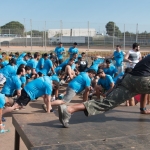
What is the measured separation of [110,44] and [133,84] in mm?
23187

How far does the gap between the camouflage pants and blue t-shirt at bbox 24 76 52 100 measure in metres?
3.11

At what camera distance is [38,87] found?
7.10m

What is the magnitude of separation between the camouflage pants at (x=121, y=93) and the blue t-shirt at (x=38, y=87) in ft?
10.2

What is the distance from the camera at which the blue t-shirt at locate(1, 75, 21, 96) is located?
7.84 meters

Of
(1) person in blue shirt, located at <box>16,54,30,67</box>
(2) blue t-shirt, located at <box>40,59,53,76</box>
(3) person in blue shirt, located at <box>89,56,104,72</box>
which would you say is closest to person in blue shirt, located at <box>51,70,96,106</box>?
(3) person in blue shirt, located at <box>89,56,104,72</box>

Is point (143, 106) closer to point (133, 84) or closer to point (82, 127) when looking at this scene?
point (133, 84)

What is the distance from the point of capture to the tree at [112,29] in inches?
994

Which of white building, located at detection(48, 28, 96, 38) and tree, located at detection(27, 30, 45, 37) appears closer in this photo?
white building, located at detection(48, 28, 96, 38)

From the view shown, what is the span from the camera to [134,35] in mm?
25281

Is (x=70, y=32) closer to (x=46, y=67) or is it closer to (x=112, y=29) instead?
(x=112, y=29)

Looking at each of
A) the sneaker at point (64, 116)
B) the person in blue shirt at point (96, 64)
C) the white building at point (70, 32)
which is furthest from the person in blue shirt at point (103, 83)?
the white building at point (70, 32)

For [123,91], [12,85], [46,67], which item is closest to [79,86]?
[12,85]

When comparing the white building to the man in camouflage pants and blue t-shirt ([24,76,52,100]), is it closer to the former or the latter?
blue t-shirt ([24,76,52,100])

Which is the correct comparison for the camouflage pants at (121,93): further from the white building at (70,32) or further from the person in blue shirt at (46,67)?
the white building at (70,32)
